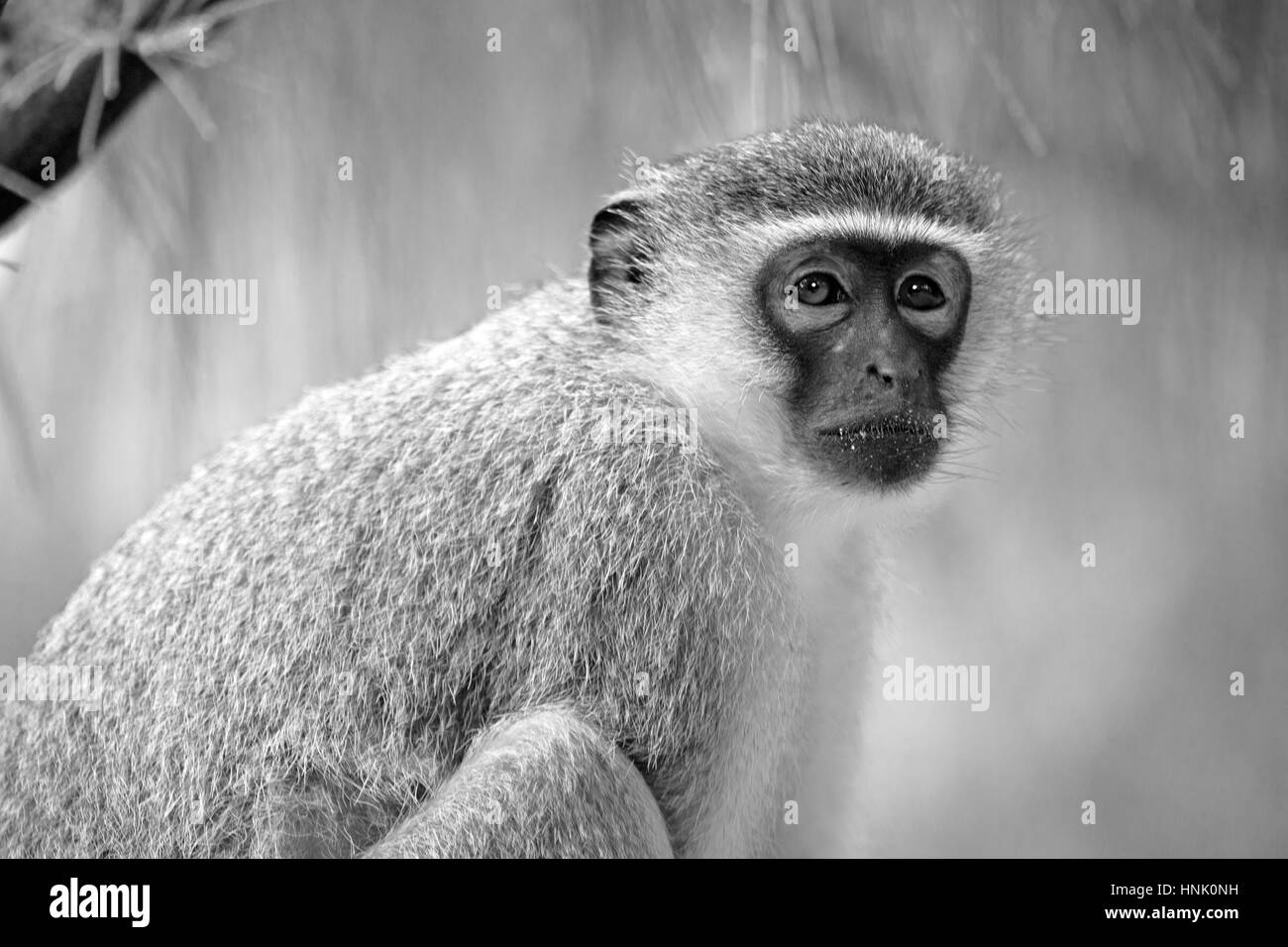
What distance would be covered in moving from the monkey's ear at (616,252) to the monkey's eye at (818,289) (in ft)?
1.49

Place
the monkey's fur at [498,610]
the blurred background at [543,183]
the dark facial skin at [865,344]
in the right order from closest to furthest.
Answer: the monkey's fur at [498,610]
the dark facial skin at [865,344]
the blurred background at [543,183]

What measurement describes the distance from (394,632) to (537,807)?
586 mm

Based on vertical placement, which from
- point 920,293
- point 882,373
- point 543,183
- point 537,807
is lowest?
point 537,807

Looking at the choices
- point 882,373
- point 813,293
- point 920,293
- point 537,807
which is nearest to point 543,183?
point 813,293

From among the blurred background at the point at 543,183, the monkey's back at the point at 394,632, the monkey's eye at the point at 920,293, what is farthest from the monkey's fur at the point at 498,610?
the blurred background at the point at 543,183

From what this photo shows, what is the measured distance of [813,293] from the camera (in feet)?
11.9

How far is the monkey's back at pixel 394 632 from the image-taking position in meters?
3.38

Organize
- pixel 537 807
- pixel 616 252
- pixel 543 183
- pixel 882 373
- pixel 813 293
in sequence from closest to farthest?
pixel 537 807 < pixel 882 373 < pixel 813 293 < pixel 616 252 < pixel 543 183

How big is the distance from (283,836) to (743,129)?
250cm

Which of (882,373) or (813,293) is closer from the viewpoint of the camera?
(882,373)

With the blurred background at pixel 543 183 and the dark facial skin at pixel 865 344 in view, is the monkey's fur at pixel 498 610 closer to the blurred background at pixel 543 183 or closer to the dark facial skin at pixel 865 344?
the dark facial skin at pixel 865 344

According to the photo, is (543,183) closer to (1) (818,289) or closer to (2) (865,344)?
(1) (818,289)

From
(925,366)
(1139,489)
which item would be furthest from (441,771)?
(1139,489)
